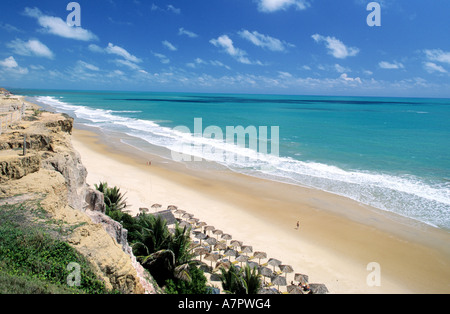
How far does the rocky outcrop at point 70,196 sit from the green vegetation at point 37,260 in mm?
267

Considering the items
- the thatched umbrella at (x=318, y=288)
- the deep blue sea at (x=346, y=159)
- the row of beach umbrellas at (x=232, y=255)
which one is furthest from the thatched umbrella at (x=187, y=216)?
the deep blue sea at (x=346, y=159)

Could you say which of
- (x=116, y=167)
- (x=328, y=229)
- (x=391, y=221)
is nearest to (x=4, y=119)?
(x=116, y=167)

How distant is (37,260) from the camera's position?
635cm

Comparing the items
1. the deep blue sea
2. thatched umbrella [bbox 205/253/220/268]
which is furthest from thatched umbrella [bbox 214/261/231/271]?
the deep blue sea

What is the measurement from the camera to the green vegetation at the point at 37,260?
558 centimetres

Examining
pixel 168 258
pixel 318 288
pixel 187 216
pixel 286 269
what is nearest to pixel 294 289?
pixel 318 288

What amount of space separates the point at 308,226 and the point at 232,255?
6.61m

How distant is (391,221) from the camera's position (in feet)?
65.7

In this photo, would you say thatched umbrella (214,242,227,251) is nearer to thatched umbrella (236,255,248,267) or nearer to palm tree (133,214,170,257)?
thatched umbrella (236,255,248,267)

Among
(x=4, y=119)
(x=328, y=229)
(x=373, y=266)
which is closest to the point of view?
(x=373, y=266)

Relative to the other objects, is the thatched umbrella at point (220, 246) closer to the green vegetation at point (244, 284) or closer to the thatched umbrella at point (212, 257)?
the thatched umbrella at point (212, 257)

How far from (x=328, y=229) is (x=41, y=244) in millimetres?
16537

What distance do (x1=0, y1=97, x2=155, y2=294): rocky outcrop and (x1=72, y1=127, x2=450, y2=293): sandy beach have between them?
7.40 m
